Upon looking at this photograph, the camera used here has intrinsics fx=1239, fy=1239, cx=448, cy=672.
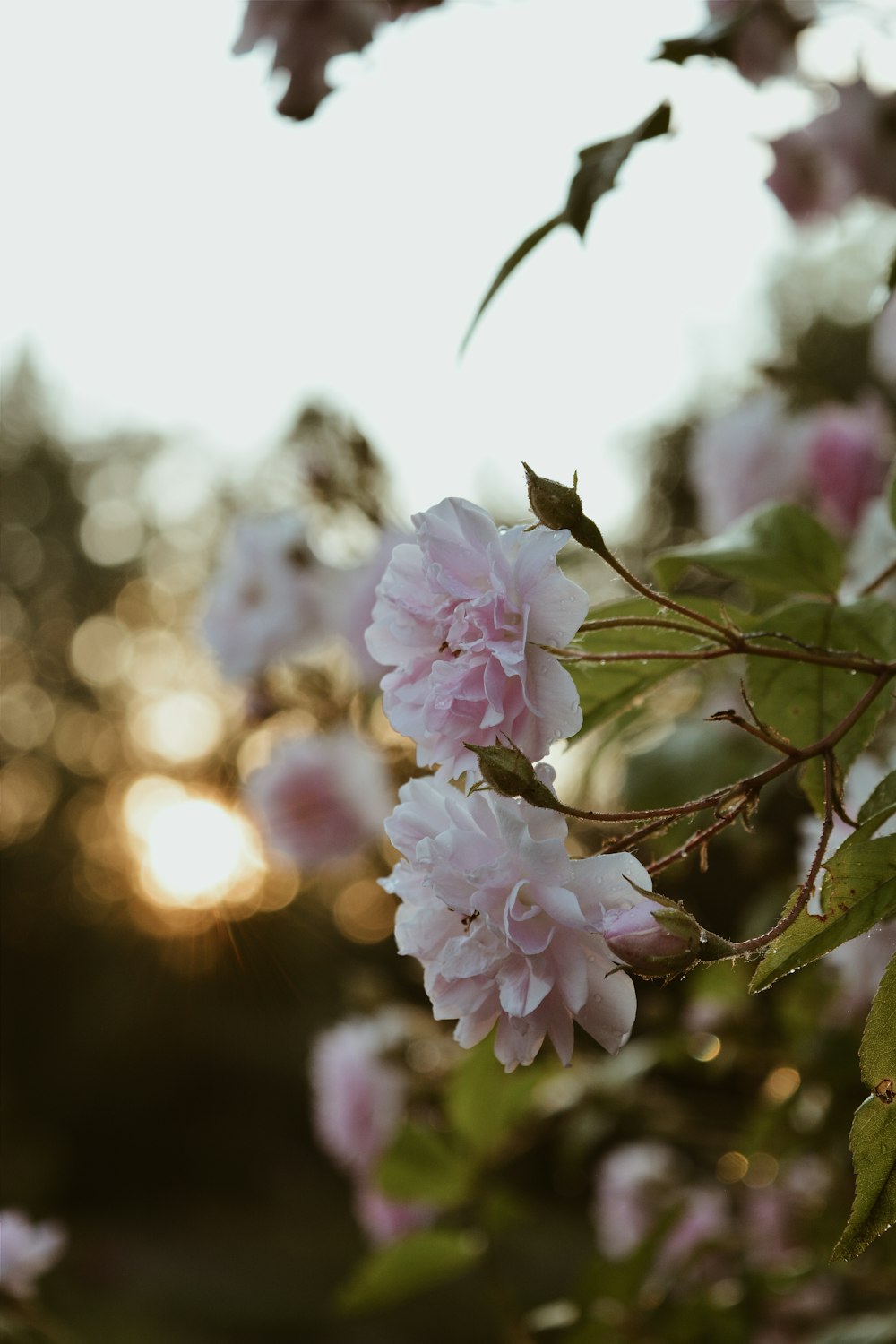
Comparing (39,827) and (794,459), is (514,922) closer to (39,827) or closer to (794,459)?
(794,459)

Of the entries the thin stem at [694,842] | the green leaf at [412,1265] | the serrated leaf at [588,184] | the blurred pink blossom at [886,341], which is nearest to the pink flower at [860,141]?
the blurred pink blossom at [886,341]

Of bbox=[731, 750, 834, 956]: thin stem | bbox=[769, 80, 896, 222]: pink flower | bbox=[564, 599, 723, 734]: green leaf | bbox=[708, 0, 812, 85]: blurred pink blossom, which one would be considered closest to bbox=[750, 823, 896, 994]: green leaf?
bbox=[731, 750, 834, 956]: thin stem

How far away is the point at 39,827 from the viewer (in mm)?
8625

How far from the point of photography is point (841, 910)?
28cm

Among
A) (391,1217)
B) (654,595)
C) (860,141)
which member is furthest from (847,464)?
(391,1217)

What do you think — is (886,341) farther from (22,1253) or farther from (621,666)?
(22,1253)

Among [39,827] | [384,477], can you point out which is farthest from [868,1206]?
[39,827]

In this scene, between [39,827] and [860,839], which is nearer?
[860,839]

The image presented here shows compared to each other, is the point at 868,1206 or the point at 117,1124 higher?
the point at 868,1206

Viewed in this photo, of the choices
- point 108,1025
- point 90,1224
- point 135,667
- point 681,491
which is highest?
point 135,667

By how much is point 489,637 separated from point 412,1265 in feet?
1.96

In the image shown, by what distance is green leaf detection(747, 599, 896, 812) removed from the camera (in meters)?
0.37

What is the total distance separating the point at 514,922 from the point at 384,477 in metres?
0.59

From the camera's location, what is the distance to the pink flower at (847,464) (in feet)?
2.71
